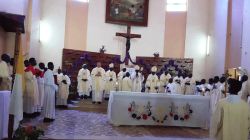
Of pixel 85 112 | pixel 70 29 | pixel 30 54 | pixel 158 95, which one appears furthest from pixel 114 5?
pixel 158 95

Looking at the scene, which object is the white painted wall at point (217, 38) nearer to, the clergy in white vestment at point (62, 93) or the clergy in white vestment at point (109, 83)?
the clergy in white vestment at point (109, 83)

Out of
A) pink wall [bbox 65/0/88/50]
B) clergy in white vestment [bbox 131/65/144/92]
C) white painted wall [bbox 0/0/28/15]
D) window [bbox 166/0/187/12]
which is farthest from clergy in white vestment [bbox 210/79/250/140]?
window [bbox 166/0/187/12]

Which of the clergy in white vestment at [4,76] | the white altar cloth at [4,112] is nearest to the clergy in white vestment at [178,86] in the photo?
the clergy in white vestment at [4,76]

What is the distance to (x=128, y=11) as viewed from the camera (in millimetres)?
20266

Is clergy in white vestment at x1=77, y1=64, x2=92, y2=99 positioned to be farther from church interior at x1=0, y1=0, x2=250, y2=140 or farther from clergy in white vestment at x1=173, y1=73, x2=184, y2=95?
clergy in white vestment at x1=173, y1=73, x2=184, y2=95

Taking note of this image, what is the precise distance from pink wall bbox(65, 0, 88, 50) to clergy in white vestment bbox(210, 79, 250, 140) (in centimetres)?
1464

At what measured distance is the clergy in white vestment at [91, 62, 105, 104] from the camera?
1617 centimetres

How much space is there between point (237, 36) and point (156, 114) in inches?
281

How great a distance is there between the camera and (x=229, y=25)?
17.0m

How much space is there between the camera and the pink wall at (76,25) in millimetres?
19641

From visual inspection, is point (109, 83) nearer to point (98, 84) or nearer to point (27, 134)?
point (98, 84)

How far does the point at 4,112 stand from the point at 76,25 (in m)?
13.3

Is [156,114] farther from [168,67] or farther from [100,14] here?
[100,14]

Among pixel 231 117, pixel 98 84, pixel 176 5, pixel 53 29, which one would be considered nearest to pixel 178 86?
pixel 98 84
